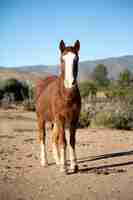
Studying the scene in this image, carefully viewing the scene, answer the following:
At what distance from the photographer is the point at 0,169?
9.77m

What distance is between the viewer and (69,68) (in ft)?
28.5

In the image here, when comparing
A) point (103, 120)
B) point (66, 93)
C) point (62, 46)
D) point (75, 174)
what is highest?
point (62, 46)

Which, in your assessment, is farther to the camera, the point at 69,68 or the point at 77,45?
the point at 77,45

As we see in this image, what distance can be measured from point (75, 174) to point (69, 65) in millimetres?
2504

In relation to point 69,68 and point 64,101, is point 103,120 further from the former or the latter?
point 69,68

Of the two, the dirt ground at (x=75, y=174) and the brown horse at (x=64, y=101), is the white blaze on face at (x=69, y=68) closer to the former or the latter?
the brown horse at (x=64, y=101)

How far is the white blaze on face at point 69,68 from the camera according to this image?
8.70 metres

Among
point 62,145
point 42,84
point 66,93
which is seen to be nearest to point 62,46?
point 66,93

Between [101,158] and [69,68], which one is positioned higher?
[69,68]

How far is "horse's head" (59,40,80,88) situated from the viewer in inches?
343

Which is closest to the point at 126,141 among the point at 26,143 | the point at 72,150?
the point at 26,143

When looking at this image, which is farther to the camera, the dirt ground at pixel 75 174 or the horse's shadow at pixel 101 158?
the horse's shadow at pixel 101 158

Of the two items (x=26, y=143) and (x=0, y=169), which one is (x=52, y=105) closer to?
(x=0, y=169)

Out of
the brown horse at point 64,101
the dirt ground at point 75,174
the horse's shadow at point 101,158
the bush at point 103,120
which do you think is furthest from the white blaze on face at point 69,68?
the bush at point 103,120
